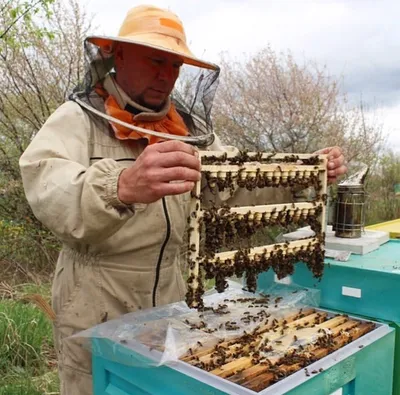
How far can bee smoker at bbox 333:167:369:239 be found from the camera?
7.21 feet

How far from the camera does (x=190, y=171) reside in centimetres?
141

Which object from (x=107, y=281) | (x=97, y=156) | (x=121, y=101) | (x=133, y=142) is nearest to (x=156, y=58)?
(x=121, y=101)

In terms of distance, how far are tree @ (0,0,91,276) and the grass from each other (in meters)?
2.02

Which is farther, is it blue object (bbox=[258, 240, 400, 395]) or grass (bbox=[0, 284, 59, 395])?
grass (bbox=[0, 284, 59, 395])

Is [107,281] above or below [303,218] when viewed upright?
below

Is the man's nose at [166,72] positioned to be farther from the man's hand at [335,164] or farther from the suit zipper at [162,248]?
the man's hand at [335,164]

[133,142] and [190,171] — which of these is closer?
[190,171]

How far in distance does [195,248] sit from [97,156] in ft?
2.29

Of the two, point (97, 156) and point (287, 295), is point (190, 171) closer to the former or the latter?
point (97, 156)

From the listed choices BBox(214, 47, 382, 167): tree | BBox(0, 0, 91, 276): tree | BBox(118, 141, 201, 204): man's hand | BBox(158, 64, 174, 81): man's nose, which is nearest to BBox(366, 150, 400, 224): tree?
BBox(214, 47, 382, 167): tree

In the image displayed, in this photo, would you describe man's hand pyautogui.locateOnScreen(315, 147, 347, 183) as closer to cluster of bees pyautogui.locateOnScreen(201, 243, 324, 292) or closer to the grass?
cluster of bees pyautogui.locateOnScreen(201, 243, 324, 292)

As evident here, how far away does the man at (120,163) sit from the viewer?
6.24 feet

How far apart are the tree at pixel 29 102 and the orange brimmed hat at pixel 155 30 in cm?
398

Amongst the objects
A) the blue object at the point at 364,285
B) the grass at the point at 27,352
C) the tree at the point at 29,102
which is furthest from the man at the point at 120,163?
the tree at the point at 29,102
